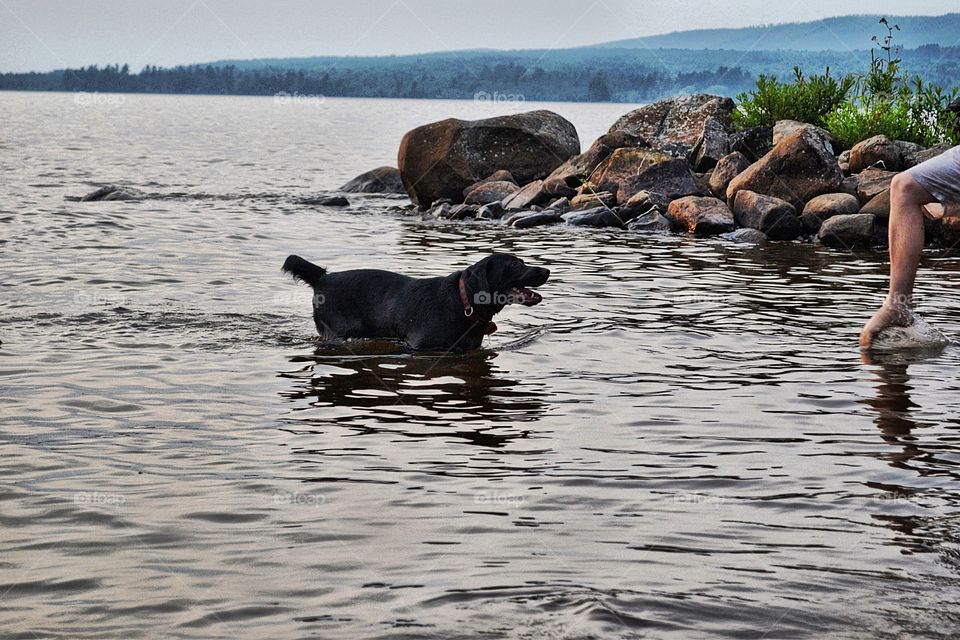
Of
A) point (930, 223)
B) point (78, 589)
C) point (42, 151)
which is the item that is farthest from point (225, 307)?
point (42, 151)

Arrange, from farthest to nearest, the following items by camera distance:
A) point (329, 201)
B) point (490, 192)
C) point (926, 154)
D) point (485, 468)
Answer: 1. point (329, 201)
2. point (490, 192)
3. point (926, 154)
4. point (485, 468)

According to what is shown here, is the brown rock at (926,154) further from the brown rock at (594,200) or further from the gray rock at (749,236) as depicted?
the brown rock at (594,200)

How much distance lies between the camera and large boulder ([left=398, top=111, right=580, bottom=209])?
24.2 metres

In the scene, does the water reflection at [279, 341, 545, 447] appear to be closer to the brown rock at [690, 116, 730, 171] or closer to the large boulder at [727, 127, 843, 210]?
the large boulder at [727, 127, 843, 210]

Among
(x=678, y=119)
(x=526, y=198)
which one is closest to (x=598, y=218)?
(x=526, y=198)

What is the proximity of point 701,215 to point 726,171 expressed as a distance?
5.23ft

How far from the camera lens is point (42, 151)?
45.7 metres

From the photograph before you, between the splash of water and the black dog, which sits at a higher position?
the black dog

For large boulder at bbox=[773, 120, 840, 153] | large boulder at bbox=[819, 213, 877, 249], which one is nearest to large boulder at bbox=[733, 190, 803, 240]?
large boulder at bbox=[819, 213, 877, 249]

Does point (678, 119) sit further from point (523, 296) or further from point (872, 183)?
point (523, 296)

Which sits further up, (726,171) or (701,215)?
(726,171)

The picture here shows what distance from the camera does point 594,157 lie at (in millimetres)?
23000

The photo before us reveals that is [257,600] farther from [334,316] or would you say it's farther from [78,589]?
[334,316]

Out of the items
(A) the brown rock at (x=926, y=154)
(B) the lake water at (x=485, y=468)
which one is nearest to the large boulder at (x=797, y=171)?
(A) the brown rock at (x=926, y=154)
